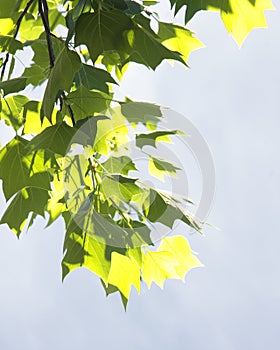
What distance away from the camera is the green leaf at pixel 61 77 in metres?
0.75

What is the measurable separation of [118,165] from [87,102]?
138 millimetres

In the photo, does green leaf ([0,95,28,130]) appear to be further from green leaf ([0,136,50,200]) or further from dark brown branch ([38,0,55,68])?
dark brown branch ([38,0,55,68])

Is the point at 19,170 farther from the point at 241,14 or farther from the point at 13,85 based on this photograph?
the point at 241,14

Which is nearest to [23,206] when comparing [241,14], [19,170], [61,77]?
[19,170]

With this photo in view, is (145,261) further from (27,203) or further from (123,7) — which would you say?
(123,7)

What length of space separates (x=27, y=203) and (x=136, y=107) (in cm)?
29

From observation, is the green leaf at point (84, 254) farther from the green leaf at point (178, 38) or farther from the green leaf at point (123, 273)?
the green leaf at point (178, 38)

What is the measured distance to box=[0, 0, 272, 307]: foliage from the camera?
2.48 feet

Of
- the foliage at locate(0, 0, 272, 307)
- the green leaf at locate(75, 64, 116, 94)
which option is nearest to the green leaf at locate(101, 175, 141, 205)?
the foliage at locate(0, 0, 272, 307)

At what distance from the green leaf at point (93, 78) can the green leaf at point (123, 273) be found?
0.25m

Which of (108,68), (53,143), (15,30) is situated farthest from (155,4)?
(53,143)

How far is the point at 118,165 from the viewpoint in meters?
0.96

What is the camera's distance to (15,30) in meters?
0.92

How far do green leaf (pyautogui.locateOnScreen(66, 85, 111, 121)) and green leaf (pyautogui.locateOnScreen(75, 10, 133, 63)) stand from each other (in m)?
0.13
